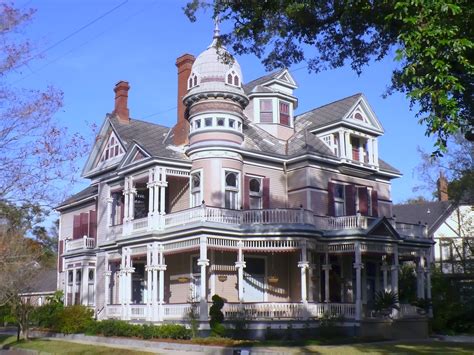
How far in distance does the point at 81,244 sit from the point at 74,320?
24.0 feet

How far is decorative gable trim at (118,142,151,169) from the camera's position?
30.7 metres

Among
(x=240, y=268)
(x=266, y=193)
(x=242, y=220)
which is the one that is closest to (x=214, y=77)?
(x=266, y=193)

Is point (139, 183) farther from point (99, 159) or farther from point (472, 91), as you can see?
point (472, 91)

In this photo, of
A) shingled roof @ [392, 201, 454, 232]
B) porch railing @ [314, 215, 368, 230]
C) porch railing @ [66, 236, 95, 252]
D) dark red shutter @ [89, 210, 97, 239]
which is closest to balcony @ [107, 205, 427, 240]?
porch railing @ [314, 215, 368, 230]

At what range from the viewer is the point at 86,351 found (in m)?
23.0

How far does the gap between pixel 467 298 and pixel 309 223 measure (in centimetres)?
1557

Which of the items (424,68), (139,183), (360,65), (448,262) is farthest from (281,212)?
(448,262)

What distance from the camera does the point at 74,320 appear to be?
1228 inches

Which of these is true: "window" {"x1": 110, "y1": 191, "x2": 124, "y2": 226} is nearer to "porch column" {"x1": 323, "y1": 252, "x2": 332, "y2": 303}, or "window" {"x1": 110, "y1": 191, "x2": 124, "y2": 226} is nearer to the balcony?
the balcony

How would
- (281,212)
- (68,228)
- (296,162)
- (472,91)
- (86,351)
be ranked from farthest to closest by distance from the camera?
(68,228) < (296,162) < (281,212) < (86,351) < (472,91)

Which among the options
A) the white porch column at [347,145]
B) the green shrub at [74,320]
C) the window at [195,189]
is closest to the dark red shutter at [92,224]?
the green shrub at [74,320]

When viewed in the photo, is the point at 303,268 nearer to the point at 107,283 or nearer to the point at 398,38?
the point at 107,283

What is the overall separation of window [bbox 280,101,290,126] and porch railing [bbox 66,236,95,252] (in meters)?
13.8

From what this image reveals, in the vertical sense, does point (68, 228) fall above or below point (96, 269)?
above
